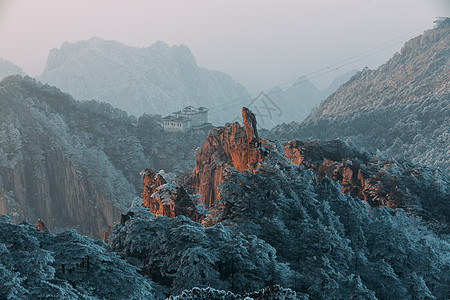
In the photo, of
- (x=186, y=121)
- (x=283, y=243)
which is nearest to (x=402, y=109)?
(x=186, y=121)

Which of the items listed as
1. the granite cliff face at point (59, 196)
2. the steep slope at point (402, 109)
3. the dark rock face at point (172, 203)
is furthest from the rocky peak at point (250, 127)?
the steep slope at point (402, 109)

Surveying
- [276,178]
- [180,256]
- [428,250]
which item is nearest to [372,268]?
[428,250]

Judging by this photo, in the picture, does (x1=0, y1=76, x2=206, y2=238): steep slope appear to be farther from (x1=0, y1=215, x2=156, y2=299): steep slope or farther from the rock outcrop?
(x1=0, y1=215, x2=156, y2=299): steep slope

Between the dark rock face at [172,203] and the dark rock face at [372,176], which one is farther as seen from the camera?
the dark rock face at [372,176]

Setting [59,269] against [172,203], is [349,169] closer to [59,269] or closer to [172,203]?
[172,203]

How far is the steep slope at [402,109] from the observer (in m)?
119

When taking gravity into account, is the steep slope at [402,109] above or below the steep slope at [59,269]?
below

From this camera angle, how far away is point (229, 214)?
3434cm

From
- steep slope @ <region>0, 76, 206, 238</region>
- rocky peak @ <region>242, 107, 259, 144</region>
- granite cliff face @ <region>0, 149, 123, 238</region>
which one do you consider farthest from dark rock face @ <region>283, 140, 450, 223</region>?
granite cliff face @ <region>0, 149, 123, 238</region>

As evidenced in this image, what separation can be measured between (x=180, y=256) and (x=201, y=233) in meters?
1.81

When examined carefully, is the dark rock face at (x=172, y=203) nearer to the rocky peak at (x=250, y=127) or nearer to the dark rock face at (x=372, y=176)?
the rocky peak at (x=250, y=127)

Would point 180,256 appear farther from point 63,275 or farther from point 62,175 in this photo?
point 62,175

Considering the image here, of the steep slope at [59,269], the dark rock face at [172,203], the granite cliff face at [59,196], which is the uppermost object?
the steep slope at [59,269]

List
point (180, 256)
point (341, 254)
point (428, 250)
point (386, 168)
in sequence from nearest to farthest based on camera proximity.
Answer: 1. point (180, 256)
2. point (341, 254)
3. point (428, 250)
4. point (386, 168)
